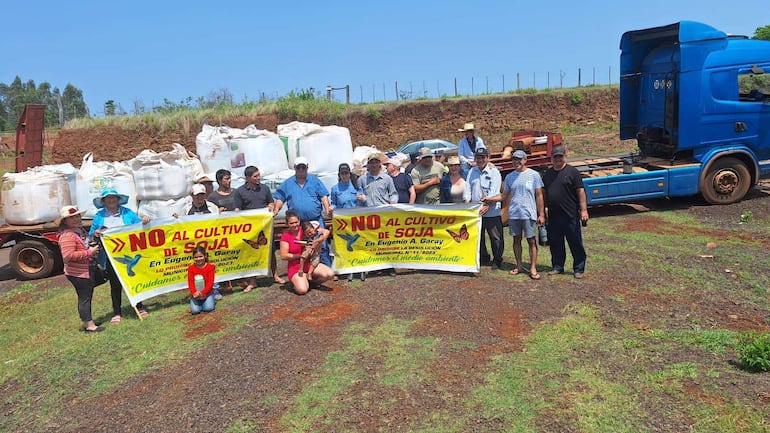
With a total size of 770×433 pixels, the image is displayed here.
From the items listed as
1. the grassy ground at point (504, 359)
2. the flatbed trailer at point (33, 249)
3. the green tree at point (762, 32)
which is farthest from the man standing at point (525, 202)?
the green tree at point (762, 32)

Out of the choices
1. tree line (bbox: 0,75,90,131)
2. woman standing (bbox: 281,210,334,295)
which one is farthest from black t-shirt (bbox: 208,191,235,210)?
tree line (bbox: 0,75,90,131)

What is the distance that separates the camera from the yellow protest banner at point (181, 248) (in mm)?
7175

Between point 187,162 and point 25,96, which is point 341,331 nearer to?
point 187,162

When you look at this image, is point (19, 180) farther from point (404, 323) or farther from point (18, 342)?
point (404, 323)

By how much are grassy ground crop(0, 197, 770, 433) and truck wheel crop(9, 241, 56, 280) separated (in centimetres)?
242

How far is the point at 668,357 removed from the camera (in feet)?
16.1

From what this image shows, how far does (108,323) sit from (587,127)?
1074 inches

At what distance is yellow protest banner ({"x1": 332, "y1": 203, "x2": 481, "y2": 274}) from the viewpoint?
7805 millimetres

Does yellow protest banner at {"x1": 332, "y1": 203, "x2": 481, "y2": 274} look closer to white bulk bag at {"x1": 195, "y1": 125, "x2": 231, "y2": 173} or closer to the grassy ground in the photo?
the grassy ground

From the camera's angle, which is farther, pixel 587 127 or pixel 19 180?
pixel 587 127

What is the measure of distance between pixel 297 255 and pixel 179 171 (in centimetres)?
320

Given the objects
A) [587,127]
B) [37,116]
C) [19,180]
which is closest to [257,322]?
[19,180]

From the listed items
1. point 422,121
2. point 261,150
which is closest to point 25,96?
point 422,121

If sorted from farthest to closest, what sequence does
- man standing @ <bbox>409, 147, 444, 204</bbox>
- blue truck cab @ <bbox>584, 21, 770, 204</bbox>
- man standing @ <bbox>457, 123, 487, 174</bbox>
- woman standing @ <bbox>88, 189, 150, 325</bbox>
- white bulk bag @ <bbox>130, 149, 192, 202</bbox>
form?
blue truck cab @ <bbox>584, 21, 770, 204</bbox> < white bulk bag @ <bbox>130, 149, 192, 202</bbox> < man standing @ <bbox>457, 123, 487, 174</bbox> < man standing @ <bbox>409, 147, 444, 204</bbox> < woman standing @ <bbox>88, 189, 150, 325</bbox>
